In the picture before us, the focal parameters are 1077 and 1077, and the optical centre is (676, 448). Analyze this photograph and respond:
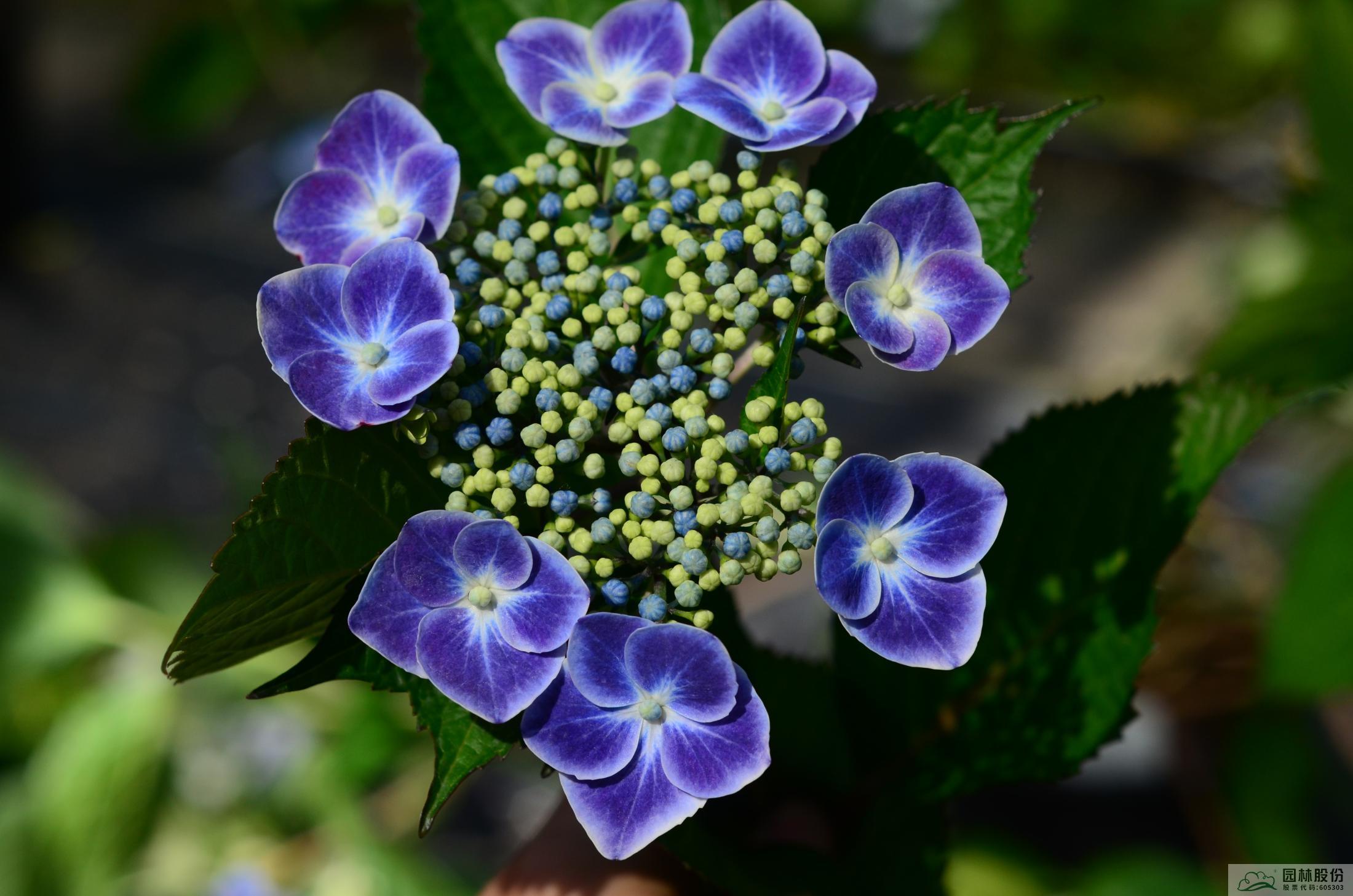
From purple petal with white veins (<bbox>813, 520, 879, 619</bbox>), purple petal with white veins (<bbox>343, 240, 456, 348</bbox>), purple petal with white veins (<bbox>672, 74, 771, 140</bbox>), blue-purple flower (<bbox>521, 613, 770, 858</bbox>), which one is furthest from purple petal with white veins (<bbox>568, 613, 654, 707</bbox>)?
purple petal with white veins (<bbox>672, 74, 771, 140</bbox>)

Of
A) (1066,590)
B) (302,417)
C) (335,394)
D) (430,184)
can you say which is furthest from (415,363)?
(302,417)

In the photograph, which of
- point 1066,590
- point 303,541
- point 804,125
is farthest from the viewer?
point 1066,590

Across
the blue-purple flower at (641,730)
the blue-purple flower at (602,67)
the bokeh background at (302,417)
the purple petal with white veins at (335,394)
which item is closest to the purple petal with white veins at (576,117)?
the blue-purple flower at (602,67)

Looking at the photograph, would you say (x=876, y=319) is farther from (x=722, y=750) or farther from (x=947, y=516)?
(x=722, y=750)

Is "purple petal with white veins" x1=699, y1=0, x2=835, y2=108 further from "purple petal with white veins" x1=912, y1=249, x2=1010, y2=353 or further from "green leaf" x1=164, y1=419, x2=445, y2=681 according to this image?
"green leaf" x1=164, y1=419, x2=445, y2=681

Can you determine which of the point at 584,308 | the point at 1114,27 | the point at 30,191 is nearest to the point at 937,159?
the point at 584,308

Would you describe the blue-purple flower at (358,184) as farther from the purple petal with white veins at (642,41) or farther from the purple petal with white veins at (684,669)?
the purple petal with white veins at (684,669)
